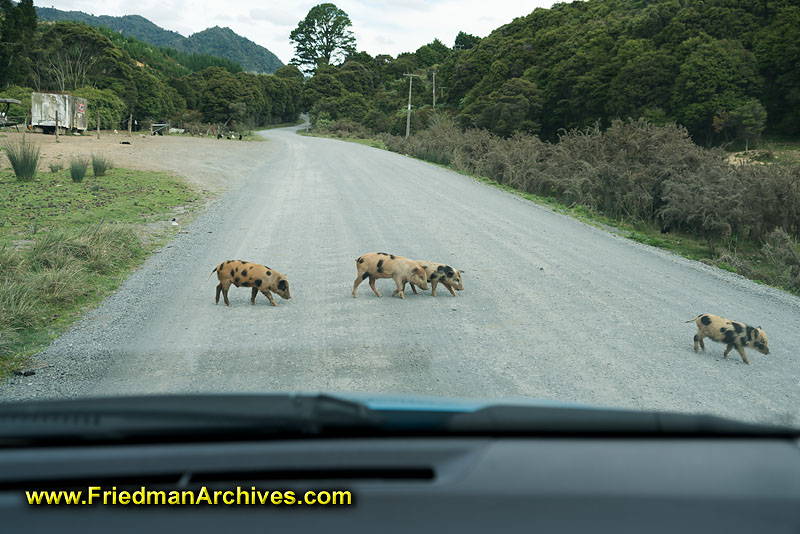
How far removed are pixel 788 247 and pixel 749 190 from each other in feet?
8.21

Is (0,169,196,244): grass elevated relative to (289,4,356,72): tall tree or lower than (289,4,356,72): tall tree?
lower

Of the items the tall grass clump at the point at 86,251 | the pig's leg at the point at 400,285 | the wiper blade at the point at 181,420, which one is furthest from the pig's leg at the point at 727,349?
the tall grass clump at the point at 86,251

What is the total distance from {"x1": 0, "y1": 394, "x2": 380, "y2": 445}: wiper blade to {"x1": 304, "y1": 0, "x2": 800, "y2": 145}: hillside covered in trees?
3411 centimetres

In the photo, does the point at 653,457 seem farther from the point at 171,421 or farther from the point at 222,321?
the point at 222,321

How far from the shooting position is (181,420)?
4.93ft

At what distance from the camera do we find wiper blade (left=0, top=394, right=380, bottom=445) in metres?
1.44

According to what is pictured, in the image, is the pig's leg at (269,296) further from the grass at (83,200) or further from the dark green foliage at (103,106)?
the dark green foliage at (103,106)

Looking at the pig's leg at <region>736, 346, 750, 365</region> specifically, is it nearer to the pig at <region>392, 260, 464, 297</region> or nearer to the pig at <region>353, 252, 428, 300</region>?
the pig at <region>392, 260, 464, 297</region>

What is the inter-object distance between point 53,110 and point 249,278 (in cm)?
3419

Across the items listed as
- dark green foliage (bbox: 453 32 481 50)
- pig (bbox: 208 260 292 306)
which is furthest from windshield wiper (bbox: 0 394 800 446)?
dark green foliage (bbox: 453 32 481 50)

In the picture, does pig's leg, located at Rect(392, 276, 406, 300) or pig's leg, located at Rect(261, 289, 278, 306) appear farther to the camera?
pig's leg, located at Rect(392, 276, 406, 300)

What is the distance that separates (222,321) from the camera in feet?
21.7

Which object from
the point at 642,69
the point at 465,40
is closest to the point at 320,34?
the point at 465,40

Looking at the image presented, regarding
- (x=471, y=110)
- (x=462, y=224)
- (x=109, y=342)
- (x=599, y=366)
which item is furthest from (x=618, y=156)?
(x=471, y=110)
